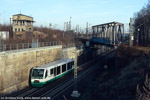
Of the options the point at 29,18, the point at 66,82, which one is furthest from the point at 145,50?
the point at 29,18

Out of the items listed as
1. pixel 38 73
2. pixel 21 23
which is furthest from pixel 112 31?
pixel 38 73

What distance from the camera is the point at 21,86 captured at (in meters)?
19.8

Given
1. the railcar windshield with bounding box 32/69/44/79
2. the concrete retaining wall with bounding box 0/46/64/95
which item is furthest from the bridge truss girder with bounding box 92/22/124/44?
the railcar windshield with bounding box 32/69/44/79

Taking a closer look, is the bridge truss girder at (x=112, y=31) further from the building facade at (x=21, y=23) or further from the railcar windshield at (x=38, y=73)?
the railcar windshield at (x=38, y=73)

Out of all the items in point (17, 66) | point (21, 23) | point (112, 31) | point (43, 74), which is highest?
point (21, 23)

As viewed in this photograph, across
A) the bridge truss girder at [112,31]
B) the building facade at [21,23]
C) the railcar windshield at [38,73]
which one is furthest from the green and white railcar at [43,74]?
the building facade at [21,23]

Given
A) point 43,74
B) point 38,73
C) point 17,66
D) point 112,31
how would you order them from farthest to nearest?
point 112,31 → point 17,66 → point 38,73 → point 43,74

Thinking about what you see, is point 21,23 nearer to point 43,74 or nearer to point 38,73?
point 38,73

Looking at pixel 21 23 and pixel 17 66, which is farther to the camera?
pixel 21 23

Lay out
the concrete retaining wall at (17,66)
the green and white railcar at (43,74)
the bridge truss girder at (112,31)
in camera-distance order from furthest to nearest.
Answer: the bridge truss girder at (112,31), the green and white railcar at (43,74), the concrete retaining wall at (17,66)

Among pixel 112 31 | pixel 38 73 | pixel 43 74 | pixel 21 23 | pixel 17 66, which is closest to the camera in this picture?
pixel 43 74

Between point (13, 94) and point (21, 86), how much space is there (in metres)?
2.35

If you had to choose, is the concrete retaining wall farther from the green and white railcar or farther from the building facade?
the building facade

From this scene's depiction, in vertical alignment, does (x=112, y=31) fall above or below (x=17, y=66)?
above
